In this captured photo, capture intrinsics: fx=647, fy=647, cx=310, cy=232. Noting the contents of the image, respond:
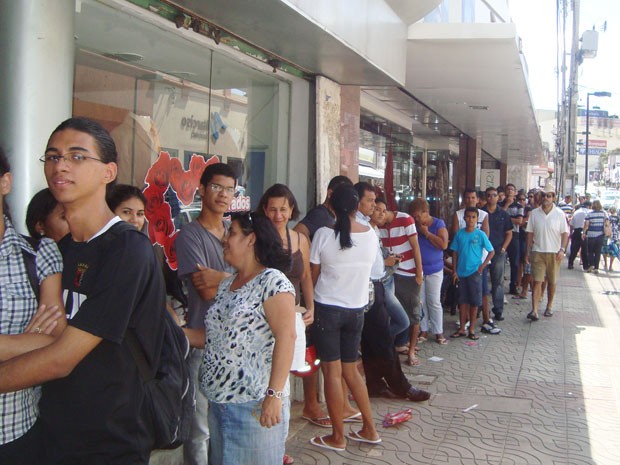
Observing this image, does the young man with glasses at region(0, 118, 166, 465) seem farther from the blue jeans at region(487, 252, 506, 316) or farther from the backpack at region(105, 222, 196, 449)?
the blue jeans at region(487, 252, 506, 316)

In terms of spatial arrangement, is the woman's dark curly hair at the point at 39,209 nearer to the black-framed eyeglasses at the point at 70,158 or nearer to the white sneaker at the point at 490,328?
the black-framed eyeglasses at the point at 70,158

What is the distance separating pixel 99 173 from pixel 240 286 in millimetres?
994

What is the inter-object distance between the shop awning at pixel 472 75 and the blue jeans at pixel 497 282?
2566 mm

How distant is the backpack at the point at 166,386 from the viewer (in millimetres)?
2125

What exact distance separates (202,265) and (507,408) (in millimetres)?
3438

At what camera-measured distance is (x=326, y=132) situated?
21.9 feet

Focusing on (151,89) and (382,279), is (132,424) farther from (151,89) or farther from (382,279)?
(382,279)

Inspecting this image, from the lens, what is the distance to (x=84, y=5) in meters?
3.98

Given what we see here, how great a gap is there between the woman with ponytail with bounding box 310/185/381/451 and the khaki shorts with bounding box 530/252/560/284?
5.90 meters

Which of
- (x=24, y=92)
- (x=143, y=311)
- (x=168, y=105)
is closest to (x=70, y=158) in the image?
(x=143, y=311)

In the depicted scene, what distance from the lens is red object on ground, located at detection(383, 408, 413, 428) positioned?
17.2 ft

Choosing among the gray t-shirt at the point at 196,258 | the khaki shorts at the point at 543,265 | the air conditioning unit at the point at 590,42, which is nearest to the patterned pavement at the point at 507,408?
the khaki shorts at the point at 543,265

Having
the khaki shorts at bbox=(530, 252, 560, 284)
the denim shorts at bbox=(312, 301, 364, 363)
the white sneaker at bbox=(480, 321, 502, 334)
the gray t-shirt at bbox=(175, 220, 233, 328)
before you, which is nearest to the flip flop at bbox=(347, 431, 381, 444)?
the denim shorts at bbox=(312, 301, 364, 363)

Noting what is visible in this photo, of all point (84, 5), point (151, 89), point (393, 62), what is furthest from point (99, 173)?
point (393, 62)
